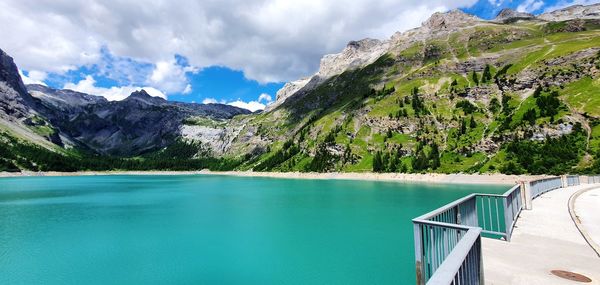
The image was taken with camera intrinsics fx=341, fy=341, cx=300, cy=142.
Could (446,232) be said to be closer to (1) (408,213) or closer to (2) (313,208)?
(1) (408,213)

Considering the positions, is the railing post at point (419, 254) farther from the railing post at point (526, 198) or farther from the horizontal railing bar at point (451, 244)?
the railing post at point (526, 198)

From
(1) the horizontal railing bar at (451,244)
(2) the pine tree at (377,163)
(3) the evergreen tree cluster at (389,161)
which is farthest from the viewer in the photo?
(2) the pine tree at (377,163)

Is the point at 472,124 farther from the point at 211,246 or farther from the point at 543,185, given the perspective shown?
the point at 211,246

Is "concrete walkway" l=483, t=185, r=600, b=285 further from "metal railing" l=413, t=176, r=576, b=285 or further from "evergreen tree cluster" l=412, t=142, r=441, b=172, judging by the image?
"evergreen tree cluster" l=412, t=142, r=441, b=172

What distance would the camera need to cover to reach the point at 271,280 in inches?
1043

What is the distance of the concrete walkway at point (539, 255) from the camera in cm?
1164

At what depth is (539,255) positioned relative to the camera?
14.3 m

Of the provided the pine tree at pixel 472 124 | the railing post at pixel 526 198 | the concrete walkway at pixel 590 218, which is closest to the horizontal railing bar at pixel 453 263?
the concrete walkway at pixel 590 218

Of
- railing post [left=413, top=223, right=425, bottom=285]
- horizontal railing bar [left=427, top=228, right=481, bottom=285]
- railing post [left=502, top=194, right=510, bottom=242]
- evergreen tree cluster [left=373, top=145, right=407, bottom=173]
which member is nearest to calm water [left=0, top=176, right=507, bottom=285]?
railing post [left=502, top=194, right=510, bottom=242]

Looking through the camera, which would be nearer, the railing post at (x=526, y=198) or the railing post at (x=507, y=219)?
the railing post at (x=507, y=219)

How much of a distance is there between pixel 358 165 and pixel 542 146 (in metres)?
89.4

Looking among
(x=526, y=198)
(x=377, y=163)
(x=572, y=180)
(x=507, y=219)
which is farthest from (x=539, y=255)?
(x=377, y=163)

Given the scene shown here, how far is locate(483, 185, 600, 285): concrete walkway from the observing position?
1164cm

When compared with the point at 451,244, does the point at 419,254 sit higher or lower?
lower
